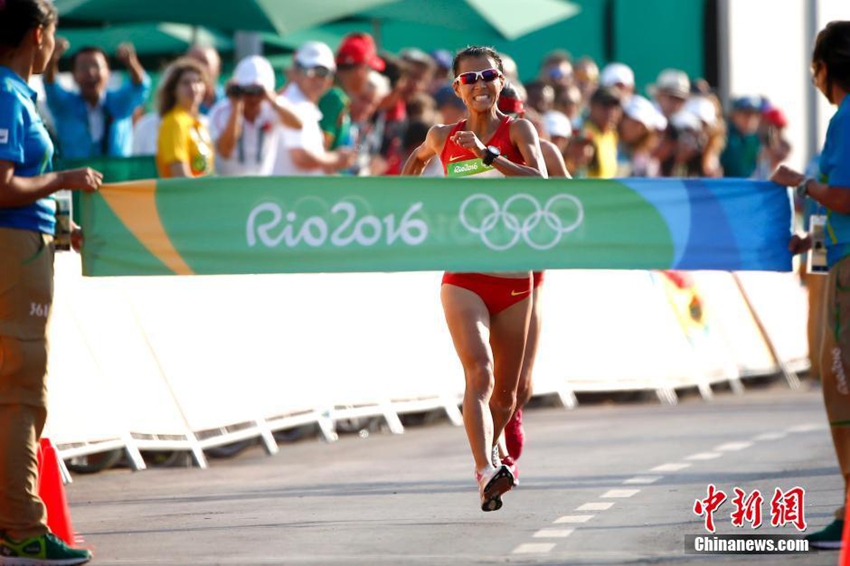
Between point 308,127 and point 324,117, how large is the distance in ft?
3.53

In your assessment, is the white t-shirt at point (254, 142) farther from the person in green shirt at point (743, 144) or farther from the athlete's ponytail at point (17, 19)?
the person in green shirt at point (743, 144)

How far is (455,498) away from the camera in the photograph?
10.7 meters

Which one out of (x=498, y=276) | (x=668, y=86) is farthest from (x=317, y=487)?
(x=668, y=86)

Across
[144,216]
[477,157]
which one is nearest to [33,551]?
[144,216]

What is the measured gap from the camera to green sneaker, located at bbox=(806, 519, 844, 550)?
8.45 meters

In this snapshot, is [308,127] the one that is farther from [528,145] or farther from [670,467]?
Result: [528,145]

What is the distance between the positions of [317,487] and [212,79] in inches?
273

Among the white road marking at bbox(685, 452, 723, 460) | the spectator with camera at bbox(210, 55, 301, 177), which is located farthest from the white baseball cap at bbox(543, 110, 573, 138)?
the white road marking at bbox(685, 452, 723, 460)

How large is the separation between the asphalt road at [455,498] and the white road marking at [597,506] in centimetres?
1

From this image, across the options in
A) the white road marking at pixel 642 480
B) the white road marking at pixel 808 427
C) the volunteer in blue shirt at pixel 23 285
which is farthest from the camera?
the white road marking at pixel 808 427

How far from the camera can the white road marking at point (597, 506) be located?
32.9ft

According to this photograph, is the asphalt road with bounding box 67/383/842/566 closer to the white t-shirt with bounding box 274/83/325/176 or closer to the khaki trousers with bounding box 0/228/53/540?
the khaki trousers with bounding box 0/228/53/540

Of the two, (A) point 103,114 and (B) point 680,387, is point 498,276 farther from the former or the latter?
(B) point 680,387

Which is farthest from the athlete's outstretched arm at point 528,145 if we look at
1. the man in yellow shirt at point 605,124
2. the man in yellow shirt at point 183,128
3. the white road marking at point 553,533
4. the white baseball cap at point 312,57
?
the man in yellow shirt at point 605,124
